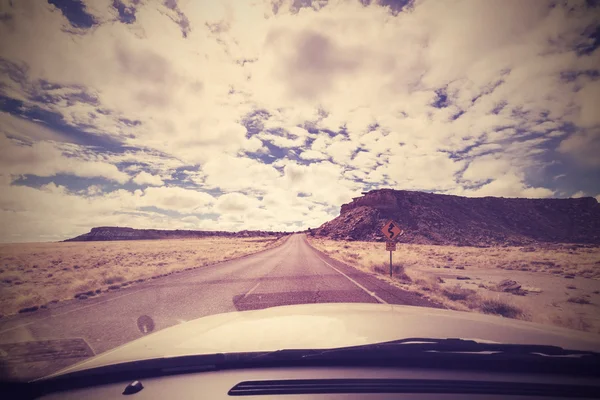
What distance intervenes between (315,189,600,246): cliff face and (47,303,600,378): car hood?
61705 mm

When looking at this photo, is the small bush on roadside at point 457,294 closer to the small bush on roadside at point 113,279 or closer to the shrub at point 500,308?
the shrub at point 500,308

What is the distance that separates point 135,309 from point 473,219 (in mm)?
80593

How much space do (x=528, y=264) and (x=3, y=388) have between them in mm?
28681

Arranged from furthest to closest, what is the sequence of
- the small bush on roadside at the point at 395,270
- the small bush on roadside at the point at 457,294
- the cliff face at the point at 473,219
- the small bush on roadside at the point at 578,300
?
the cliff face at the point at 473,219 → the small bush on roadside at the point at 395,270 → the small bush on roadside at the point at 578,300 → the small bush on roadside at the point at 457,294

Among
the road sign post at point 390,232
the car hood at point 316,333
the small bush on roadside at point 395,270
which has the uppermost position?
the road sign post at point 390,232

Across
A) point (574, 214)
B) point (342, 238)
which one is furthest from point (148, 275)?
point (574, 214)

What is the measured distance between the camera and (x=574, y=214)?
80.1 m

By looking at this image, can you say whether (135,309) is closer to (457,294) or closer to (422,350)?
(422,350)

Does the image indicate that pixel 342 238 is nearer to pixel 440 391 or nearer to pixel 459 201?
pixel 459 201

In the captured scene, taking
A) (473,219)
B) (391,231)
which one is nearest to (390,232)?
(391,231)

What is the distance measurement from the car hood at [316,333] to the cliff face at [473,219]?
6170cm

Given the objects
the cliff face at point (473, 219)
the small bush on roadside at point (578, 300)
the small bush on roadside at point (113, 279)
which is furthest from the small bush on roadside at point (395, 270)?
the cliff face at point (473, 219)

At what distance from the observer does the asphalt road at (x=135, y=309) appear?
5203mm

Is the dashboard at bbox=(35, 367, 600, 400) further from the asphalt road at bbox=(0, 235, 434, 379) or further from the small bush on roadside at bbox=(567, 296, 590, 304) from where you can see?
the small bush on roadside at bbox=(567, 296, 590, 304)
